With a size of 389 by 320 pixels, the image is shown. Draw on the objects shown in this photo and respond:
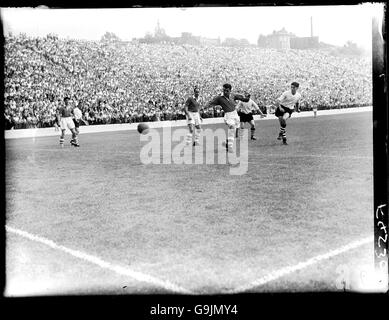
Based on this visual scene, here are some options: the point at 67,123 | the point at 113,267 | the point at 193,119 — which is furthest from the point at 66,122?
the point at 113,267

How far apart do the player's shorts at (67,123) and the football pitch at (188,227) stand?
11.8 feet

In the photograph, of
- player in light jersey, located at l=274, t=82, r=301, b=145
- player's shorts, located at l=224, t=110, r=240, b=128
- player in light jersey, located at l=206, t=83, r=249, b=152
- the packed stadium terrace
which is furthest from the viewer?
the packed stadium terrace

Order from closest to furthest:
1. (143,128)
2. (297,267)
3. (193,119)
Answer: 1. (297,267)
2. (193,119)
3. (143,128)

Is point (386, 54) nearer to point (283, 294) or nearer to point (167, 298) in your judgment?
point (283, 294)

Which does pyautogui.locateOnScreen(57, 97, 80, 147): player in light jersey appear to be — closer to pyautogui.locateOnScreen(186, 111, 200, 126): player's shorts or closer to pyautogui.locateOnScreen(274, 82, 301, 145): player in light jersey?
pyautogui.locateOnScreen(186, 111, 200, 126): player's shorts

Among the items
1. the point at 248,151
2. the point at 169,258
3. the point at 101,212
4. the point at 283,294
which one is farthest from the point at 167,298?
the point at 248,151

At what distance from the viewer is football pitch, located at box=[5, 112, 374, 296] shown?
152 inches

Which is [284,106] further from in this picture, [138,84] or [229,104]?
[138,84]

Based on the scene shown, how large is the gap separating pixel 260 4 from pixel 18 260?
3266 millimetres

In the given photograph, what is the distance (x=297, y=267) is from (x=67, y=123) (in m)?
9.61

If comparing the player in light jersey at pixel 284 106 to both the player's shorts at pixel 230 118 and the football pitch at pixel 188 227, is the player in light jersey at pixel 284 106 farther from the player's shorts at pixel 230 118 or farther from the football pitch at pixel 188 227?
the football pitch at pixel 188 227
